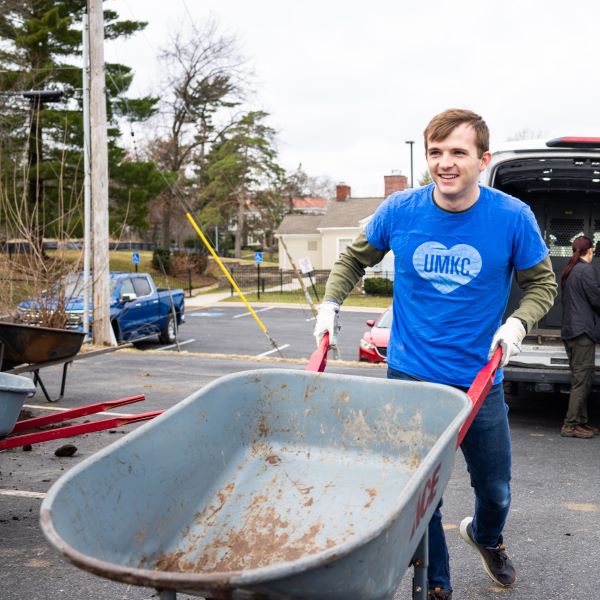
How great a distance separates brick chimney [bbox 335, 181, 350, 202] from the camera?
173 ft

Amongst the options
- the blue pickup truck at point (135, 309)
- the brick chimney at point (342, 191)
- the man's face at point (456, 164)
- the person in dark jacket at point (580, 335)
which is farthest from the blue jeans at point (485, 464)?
the brick chimney at point (342, 191)

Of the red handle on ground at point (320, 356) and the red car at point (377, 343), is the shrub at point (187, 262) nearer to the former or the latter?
the red car at point (377, 343)

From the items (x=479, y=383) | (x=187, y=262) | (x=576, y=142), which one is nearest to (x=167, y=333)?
(x=576, y=142)

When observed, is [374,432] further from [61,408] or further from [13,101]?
[13,101]

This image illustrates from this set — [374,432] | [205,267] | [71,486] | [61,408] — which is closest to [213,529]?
[374,432]

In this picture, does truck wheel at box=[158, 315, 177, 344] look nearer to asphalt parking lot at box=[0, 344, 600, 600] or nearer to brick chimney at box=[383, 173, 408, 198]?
asphalt parking lot at box=[0, 344, 600, 600]

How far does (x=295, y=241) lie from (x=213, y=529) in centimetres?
5112

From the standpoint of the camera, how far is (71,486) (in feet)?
7.55

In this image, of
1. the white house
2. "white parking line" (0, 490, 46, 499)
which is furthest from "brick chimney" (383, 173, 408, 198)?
"white parking line" (0, 490, 46, 499)

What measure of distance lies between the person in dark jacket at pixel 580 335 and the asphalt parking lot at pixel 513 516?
9.3 inches

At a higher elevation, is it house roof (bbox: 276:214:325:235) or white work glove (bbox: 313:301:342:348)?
house roof (bbox: 276:214:325:235)

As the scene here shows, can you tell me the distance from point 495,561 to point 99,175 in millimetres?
12040

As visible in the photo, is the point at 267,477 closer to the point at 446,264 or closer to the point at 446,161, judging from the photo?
the point at 446,264

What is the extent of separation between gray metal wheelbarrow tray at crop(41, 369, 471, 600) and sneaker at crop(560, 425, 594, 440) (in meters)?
4.84
